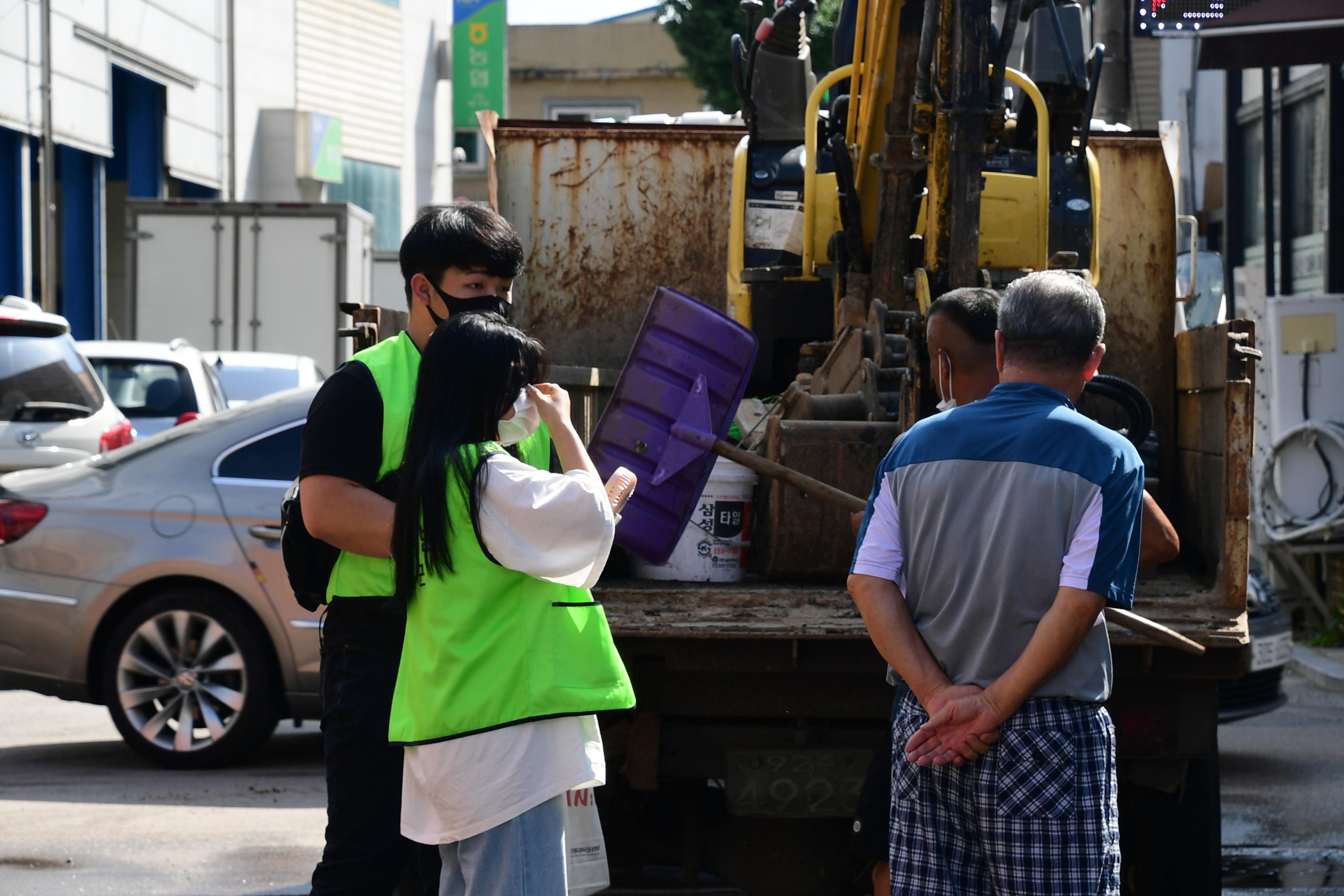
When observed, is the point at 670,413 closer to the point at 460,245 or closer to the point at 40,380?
the point at 460,245

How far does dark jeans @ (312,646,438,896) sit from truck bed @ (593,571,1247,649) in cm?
A: 85

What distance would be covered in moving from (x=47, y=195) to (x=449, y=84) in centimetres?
1891

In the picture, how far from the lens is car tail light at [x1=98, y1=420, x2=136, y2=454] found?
10203 millimetres

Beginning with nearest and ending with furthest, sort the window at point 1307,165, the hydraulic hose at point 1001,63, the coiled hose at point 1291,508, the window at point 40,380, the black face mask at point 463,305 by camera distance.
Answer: the black face mask at point 463,305, the hydraulic hose at point 1001,63, the window at point 40,380, the coiled hose at point 1291,508, the window at point 1307,165

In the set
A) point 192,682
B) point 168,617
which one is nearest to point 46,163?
point 168,617

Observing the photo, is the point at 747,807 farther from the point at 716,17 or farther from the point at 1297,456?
the point at 716,17

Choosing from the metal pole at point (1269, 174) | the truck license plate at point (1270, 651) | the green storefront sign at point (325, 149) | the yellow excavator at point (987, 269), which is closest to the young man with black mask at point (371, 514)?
the yellow excavator at point (987, 269)

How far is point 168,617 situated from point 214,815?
1.15 meters

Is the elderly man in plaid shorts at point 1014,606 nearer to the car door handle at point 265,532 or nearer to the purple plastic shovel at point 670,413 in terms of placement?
the purple plastic shovel at point 670,413

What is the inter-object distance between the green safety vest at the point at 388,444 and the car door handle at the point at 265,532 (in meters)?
3.83

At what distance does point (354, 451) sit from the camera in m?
3.21

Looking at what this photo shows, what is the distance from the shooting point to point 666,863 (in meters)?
4.63

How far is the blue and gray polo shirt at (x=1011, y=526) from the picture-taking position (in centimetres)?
297

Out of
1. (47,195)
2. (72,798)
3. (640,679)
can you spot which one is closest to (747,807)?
(640,679)
